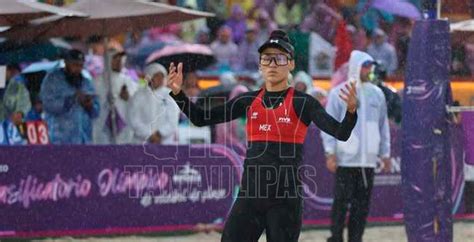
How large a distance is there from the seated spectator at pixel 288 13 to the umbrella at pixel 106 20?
4.01 m

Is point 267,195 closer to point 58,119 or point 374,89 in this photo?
point 374,89

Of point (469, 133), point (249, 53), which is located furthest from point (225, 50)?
point (469, 133)

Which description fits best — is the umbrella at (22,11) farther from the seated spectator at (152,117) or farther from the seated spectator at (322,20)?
the seated spectator at (322,20)

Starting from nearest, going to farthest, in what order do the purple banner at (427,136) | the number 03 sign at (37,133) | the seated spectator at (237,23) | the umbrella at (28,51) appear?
the purple banner at (427,136)
the number 03 sign at (37,133)
the umbrella at (28,51)
the seated spectator at (237,23)

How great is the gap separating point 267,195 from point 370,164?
353 cm

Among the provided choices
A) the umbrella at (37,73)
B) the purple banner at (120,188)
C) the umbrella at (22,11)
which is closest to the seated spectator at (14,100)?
the umbrella at (37,73)

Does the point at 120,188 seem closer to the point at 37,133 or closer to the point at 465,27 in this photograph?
the point at 37,133

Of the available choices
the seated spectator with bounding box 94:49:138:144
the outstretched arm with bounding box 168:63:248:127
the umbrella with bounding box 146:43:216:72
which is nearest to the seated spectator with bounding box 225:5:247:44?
the umbrella with bounding box 146:43:216:72

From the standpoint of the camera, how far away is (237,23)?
632 inches

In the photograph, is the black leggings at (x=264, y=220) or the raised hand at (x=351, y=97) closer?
the raised hand at (x=351, y=97)

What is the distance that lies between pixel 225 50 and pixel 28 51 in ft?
13.0

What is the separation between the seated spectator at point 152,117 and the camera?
12.2m

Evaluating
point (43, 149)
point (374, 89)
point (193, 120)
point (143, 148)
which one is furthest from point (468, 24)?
point (193, 120)

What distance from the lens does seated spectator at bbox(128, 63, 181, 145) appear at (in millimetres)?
12195
